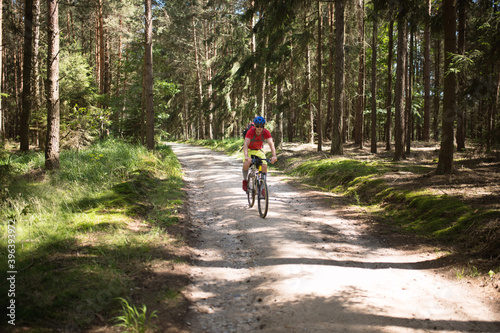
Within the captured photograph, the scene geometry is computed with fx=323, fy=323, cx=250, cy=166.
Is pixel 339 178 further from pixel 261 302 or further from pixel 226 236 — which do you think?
pixel 261 302

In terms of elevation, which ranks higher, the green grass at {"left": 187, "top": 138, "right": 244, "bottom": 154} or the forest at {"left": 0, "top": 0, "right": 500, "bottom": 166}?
the forest at {"left": 0, "top": 0, "right": 500, "bottom": 166}

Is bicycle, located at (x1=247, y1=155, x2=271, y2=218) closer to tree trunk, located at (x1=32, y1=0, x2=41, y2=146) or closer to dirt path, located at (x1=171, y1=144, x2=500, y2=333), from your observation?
dirt path, located at (x1=171, y1=144, x2=500, y2=333)

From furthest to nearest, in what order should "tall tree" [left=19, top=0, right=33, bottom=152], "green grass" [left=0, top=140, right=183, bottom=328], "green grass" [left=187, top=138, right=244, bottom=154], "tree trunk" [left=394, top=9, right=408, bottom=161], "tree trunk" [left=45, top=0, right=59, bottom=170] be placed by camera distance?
"green grass" [left=187, top=138, right=244, bottom=154]
"tall tree" [left=19, top=0, right=33, bottom=152]
"tree trunk" [left=394, top=9, right=408, bottom=161]
"tree trunk" [left=45, top=0, right=59, bottom=170]
"green grass" [left=0, top=140, right=183, bottom=328]

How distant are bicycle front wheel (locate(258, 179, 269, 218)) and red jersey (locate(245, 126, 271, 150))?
1083 millimetres

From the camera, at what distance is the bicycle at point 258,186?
8383 millimetres

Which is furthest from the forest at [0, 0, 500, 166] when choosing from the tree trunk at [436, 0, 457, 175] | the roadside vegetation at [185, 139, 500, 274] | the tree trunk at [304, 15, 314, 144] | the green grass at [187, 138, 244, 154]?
the green grass at [187, 138, 244, 154]

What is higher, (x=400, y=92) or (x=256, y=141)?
(x=400, y=92)

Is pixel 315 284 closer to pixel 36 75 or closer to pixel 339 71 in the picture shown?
pixel 339 71

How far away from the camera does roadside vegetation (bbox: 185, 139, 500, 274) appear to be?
6.17 metres

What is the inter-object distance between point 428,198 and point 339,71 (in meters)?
10.4

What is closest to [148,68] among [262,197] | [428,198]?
[262,197]

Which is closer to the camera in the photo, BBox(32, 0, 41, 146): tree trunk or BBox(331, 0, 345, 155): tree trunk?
BBox(331, 0, 345, 155): tree trunk

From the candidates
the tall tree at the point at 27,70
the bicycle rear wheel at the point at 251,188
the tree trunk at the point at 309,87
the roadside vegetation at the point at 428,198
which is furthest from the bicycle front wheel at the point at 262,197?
the tree trunk at the point at 309,87

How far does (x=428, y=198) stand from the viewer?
27.3ft
